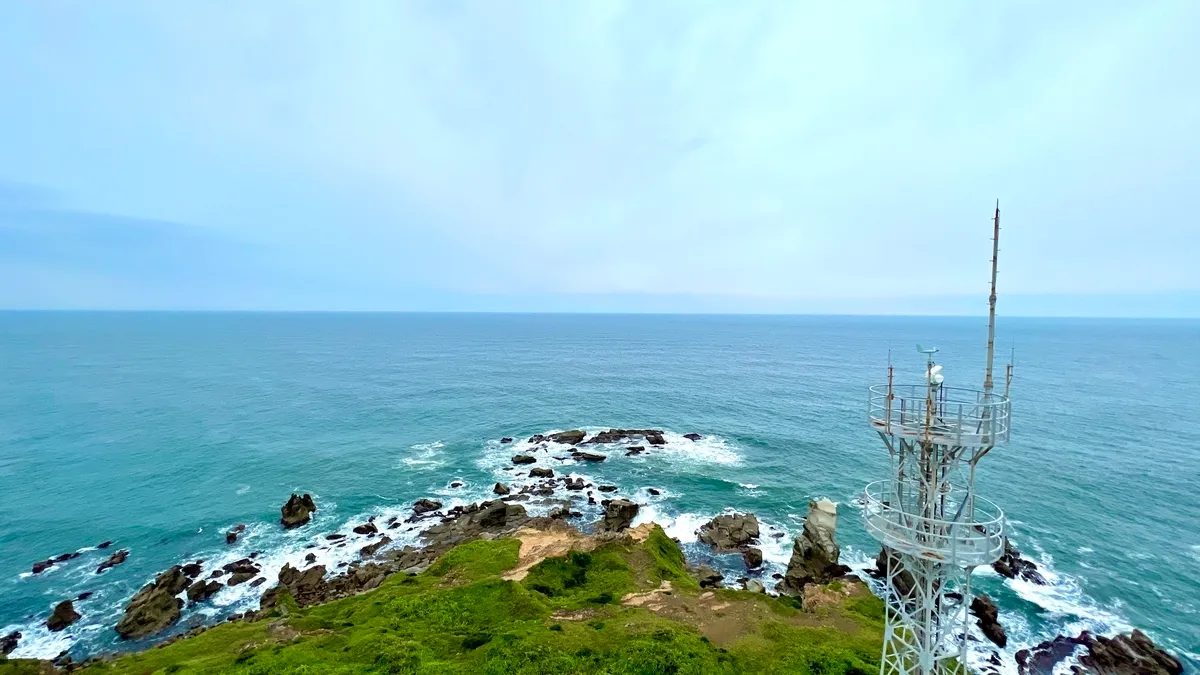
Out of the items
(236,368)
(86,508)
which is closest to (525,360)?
(236,368)

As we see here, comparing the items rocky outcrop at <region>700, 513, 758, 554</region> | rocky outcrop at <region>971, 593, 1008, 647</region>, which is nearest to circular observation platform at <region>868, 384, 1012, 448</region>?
rocky outcrop at <region>971, 593, 1008, 647</region>

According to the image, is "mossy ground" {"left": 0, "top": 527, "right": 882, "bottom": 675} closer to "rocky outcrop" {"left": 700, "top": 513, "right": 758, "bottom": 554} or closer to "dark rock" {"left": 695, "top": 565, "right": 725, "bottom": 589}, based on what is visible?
"dark rock" {"left": 695, "top": 565, "right": 725, "bottom": 589}

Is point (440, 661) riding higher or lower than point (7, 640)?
higher

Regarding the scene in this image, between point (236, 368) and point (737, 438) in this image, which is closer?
point (737, 438)

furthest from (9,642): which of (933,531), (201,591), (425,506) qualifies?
(933,531)

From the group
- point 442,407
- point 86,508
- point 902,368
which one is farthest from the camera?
point 902,368

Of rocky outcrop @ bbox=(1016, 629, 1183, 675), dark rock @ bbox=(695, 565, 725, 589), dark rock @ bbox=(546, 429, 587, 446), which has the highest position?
dark rock @ bbox=(546, 429, 587, 446)

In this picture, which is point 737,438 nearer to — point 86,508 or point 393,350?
point 86,508

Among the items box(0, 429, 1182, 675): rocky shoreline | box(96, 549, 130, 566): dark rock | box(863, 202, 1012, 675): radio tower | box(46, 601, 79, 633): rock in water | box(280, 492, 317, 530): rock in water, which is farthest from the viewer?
box(280, 492, 317, 530): rock in water
